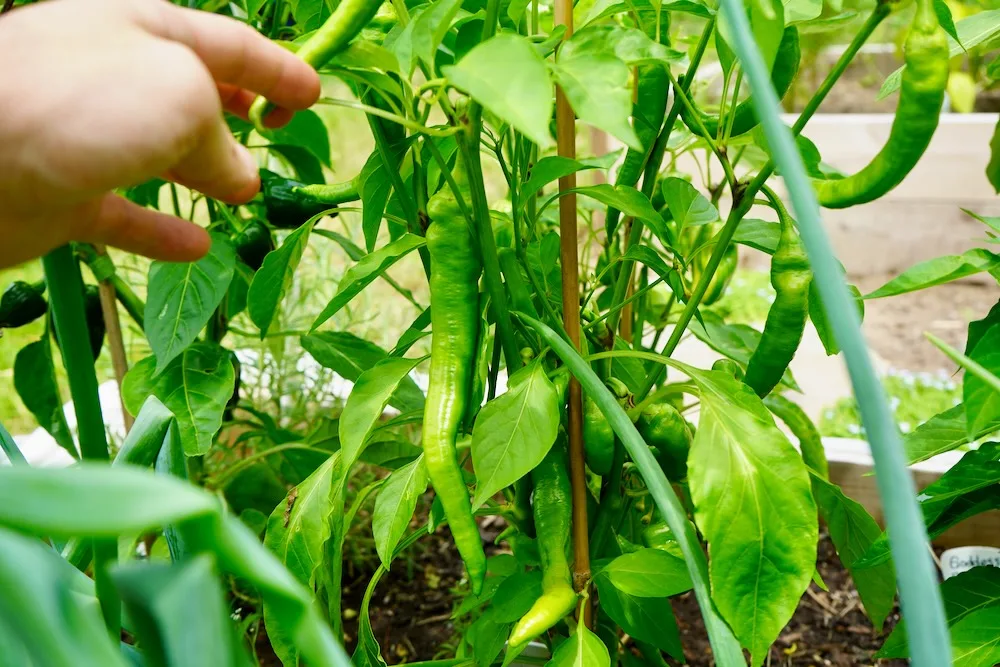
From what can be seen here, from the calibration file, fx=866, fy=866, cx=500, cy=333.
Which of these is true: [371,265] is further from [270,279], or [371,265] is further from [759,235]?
[759,235]

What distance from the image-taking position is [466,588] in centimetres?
102

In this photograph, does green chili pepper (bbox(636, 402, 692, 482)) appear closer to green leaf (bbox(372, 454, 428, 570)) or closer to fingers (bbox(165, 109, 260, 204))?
green leaf (bbox(372, 454, 428, 570))

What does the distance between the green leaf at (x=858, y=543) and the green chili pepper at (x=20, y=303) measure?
2.56ft

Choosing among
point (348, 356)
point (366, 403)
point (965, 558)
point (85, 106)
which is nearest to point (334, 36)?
point (85, 106)

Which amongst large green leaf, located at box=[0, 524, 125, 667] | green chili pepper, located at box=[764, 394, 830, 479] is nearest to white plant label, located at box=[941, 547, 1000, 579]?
green chili pepper, located at box=[764, 394, 830, 479]

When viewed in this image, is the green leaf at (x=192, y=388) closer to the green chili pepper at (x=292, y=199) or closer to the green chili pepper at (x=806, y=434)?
the green chili pepper at (x=292, y=199)

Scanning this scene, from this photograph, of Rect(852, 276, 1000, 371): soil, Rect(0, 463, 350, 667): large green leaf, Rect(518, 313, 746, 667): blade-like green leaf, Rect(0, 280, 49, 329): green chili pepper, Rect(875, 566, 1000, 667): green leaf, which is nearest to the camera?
Rect(0, 463, 350, 667): large green leaf

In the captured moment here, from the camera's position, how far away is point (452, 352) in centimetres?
57

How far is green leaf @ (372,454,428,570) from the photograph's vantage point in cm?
58

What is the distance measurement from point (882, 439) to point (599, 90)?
217mm

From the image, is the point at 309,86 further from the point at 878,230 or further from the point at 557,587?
the point at 878,230

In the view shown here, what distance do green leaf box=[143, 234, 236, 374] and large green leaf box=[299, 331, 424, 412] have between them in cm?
12

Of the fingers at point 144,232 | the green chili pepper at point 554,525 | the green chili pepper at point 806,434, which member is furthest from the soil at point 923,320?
the fingers at point 144,232

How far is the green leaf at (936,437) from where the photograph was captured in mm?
642
